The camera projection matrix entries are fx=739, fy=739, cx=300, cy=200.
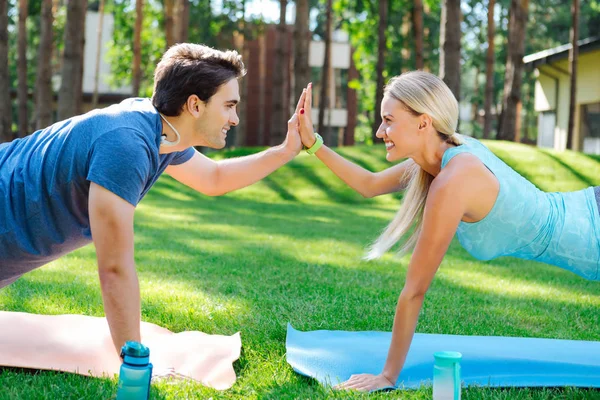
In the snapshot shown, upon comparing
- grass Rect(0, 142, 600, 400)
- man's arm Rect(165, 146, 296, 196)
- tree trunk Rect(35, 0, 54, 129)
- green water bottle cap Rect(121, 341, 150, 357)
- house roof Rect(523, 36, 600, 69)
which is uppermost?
house roof Rect(523, 36, 600, 69)

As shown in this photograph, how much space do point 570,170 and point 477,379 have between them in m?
11.9

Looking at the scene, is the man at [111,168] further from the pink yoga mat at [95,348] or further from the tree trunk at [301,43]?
the tree trunk at [301,43]

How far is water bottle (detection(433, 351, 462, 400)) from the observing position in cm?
255

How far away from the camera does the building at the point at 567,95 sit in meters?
21.6

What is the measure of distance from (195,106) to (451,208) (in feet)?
3.93

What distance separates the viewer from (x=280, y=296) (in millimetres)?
5102

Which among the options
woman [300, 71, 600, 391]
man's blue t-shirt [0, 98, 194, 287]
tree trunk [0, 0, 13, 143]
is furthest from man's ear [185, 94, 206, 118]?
tree trunk [0, 0, 13, 143]

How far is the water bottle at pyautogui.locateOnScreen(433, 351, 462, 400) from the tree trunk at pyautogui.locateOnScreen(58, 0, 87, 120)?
13.0 meters

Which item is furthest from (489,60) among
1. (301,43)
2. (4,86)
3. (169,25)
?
(4,86)

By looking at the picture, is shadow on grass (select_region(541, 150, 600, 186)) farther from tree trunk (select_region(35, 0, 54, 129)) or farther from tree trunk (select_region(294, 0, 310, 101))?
tree trunk (select_region(35, 0, 54, 129))

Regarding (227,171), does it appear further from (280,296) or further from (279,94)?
(279,94)

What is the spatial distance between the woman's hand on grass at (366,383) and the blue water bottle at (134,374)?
37.7 inches

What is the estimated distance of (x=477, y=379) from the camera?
3.29 metres

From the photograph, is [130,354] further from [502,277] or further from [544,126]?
[544,126]
